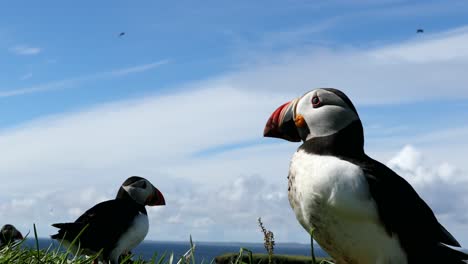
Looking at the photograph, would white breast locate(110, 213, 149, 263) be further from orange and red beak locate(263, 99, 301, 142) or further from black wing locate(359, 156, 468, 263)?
black wing locate(359, 156, 468, 263)

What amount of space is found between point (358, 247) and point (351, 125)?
3.29 ft

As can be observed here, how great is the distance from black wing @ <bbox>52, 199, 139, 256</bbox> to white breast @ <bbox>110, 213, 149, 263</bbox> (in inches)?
3.3

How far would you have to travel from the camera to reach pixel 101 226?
1064 centimetres

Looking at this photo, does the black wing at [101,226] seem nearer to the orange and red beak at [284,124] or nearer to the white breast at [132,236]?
the white breast at [132,236]

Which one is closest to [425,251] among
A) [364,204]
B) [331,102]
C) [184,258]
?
[364,204]

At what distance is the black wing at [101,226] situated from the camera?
10336mm

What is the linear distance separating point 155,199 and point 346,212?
24.3 feet

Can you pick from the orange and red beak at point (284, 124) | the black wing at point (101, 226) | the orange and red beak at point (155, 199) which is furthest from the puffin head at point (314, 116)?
the orange and red beak at point (155, 199)

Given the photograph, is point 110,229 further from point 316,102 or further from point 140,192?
point 316,102

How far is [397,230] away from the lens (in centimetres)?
543

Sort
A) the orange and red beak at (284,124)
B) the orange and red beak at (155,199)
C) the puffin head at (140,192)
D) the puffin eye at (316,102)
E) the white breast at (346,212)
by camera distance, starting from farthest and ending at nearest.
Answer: the orange and red beak at (155,199), the puffin head at (140,192), the orange and red beak at (284,124), the puffin eye at (316,102), the white breast at (346,212)

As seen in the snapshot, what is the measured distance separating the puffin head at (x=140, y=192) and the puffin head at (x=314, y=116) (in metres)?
6.29

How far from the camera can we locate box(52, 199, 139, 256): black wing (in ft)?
33.9

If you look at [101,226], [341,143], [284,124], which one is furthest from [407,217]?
[101,226]
